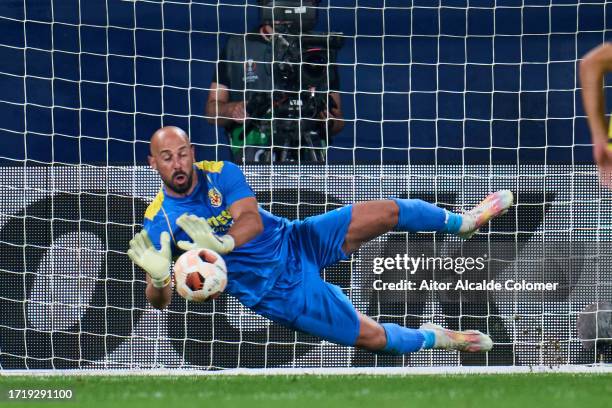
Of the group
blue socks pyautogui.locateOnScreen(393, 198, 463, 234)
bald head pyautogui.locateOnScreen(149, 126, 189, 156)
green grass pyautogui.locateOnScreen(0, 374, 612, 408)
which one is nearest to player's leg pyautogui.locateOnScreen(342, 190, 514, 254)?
blue socks pyautogui.locateOnScreen(393, 198, 463, 234)

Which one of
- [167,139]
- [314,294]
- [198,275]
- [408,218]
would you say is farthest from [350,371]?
[167,139]

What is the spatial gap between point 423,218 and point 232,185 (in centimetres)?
120

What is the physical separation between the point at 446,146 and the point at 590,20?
1.47 meters

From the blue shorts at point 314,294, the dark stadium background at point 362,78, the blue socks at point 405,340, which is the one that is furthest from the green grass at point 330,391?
the dark stadium background at point 362,78

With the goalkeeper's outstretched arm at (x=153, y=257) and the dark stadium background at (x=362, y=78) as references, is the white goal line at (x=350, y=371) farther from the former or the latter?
the goalkeeper's outstretched arm at (x=153, y=257)

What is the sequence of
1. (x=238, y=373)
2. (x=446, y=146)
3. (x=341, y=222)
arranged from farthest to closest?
(x=446, y=146), (x=238, y=373), (x=341, y=222)

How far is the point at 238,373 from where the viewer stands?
971 cm

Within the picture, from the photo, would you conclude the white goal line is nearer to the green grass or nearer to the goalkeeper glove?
the green grass

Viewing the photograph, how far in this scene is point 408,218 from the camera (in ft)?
27.5

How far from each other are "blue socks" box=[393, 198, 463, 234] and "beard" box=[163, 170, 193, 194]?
4.22 ft

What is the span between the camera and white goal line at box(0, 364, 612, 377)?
9.74 m

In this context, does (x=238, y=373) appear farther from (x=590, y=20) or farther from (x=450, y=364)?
(x=590, y=20)

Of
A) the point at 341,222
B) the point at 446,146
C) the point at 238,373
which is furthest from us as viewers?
the point at 446,146

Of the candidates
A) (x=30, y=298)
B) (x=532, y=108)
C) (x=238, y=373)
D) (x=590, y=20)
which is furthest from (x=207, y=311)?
(x=590, y=20)
